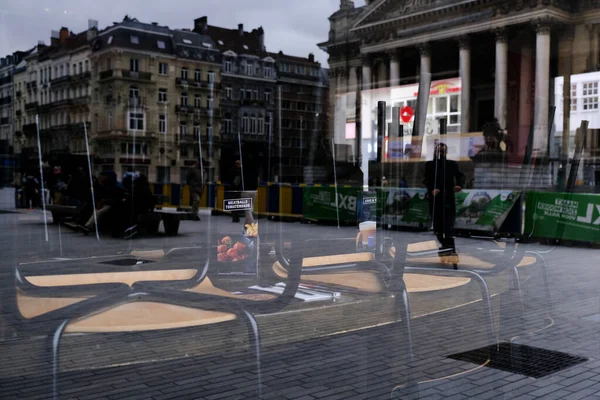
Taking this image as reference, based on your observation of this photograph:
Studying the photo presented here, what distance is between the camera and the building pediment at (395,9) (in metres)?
2.67

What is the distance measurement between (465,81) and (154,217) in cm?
130

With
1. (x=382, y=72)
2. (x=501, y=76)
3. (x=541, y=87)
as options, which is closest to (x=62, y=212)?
(x=382, y=72)

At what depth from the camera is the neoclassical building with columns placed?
8.42 feet

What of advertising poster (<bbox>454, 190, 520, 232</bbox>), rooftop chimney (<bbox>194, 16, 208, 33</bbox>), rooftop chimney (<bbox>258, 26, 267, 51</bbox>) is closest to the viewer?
rooftop chimney (<bbox>194, 16, 208, 33</bbox>)

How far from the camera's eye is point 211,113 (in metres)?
2.37

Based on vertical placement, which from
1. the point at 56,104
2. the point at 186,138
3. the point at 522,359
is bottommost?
the point at 522,359

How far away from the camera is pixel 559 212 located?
13.3 feet

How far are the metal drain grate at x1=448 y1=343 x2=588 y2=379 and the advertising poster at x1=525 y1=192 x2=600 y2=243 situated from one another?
2.28ft

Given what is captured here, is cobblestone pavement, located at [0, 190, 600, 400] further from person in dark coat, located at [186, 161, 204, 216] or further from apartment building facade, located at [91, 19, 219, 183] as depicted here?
apartment building facade, located at [91, 19, 219, 183]

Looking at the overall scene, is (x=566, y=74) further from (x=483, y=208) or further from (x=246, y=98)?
(x=246, y=98)

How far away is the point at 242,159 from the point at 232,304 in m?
0.55

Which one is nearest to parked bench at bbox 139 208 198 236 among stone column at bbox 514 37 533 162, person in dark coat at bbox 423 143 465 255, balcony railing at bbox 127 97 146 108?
balcony railing at bbox 127 97 146 108

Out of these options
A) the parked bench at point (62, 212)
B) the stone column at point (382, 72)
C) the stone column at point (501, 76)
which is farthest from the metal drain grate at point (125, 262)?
the stone column at point (501, 76)

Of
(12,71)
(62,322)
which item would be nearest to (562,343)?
(62,322)
